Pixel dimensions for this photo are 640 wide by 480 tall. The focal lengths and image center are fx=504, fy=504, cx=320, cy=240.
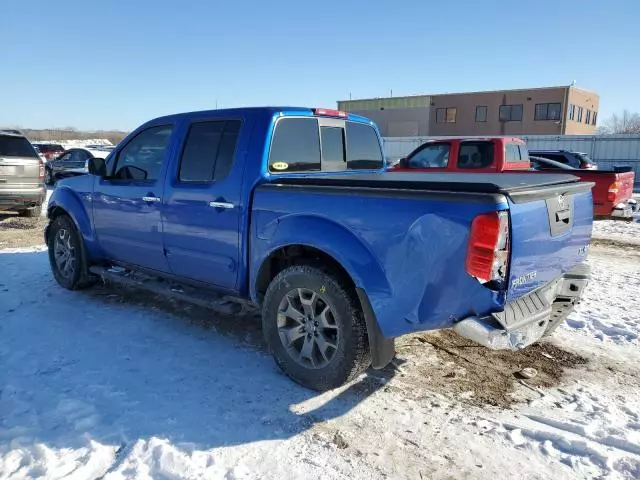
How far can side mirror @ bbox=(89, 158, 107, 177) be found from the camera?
17.6 feet

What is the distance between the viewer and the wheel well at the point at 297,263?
3494 mm

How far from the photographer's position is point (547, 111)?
43.9 metres

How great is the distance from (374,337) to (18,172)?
9.93 meters

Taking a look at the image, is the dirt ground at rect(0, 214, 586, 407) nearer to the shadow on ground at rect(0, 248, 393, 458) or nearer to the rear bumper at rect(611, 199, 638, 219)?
the shadow on ground at rect(0, 248, 393, 458)

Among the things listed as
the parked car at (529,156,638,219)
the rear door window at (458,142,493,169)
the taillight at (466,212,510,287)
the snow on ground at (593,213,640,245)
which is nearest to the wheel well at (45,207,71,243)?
the taillight at (466,212,510,287)

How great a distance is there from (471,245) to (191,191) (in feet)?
8.31

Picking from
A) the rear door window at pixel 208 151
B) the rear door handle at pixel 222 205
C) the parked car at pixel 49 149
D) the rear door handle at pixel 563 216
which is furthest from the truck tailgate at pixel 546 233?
the parked car at pixel 49 149

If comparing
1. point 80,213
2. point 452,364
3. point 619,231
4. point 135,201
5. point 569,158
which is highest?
point 569,158

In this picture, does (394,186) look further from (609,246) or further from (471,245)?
(609,246)

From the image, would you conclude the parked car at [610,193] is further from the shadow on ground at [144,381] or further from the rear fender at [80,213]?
the rear fender at [80,213]

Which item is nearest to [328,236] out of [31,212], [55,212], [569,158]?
[55,212]

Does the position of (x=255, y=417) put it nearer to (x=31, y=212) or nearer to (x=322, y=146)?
(x=322, y=146)

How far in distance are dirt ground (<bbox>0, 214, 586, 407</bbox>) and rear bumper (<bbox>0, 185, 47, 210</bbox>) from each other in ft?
23.4

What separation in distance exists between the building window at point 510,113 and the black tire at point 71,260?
45367 mm
